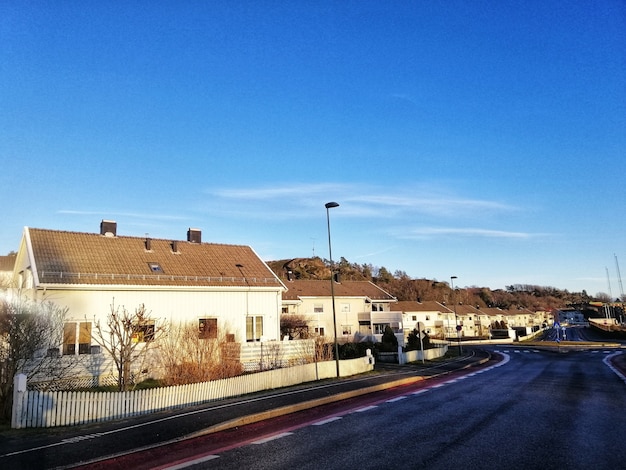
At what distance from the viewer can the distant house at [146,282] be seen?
73.8 feet

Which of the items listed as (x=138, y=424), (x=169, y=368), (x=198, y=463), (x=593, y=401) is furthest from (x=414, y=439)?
(x=169, y=368)

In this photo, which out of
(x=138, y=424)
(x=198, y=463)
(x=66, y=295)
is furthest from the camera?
(x=66, y=295)

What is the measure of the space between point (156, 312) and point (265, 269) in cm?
866

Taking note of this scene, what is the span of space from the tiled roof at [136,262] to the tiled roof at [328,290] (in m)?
21.9

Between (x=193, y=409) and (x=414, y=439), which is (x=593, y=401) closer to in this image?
(x=414, y=439)

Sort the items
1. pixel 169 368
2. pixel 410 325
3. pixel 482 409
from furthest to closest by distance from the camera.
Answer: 1. pixel 410 325
2. pixel 169 368
3. pixel 482 409

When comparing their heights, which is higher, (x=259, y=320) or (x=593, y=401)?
(x=259, y=320)

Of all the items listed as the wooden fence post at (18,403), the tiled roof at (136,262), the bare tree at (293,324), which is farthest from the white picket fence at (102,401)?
the bare tree at (293,324)

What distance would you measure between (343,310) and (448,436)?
157ft

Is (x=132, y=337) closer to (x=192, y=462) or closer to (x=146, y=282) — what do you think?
(x=146, y=282)

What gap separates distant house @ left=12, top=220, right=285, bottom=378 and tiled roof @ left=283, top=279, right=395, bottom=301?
23.0 meters

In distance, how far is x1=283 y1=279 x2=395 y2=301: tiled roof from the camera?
55344mm

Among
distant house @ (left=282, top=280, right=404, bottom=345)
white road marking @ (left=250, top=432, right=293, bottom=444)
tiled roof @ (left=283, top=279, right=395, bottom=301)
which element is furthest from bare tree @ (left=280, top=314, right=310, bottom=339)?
white road marking @ (left=250, top=432, right=293, bottom=444)

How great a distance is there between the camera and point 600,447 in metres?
8.43
